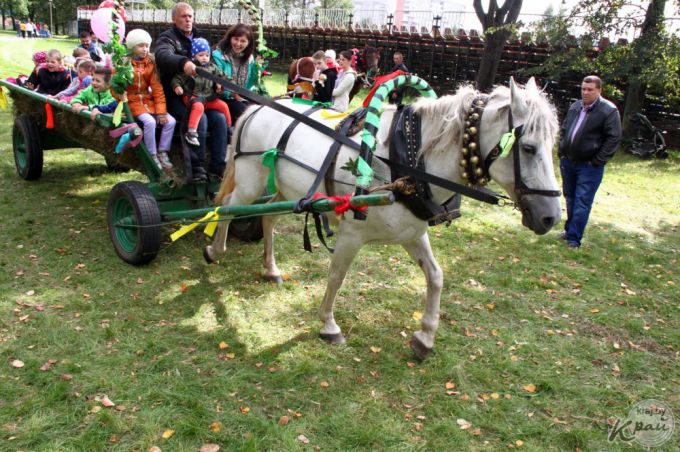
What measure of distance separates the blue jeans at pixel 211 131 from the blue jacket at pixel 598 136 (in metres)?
4.40

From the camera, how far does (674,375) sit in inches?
160

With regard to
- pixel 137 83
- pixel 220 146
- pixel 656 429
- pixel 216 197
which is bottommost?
pixel 656 429

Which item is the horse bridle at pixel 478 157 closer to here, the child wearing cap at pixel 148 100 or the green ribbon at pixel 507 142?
A: the green ribbon at pixel 507 142

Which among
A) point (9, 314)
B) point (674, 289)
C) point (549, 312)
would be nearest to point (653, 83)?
point (674, 289)

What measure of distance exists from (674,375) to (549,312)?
117 centimetres

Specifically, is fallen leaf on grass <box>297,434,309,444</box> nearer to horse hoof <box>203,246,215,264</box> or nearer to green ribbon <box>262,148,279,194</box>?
green ribbon <box>262,148,279,194</box>

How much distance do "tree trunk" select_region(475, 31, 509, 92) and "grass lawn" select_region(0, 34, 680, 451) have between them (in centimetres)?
846

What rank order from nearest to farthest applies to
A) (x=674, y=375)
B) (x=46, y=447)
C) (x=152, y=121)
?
(x=46, y=447) < (x=674, y=375) < (x=152, y=121)

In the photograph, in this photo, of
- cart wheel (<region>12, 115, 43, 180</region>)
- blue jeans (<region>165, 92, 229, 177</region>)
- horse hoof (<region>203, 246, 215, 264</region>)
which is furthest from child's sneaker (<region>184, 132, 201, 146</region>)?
cart wheel (<region>12, 115, 43, 180</region>)

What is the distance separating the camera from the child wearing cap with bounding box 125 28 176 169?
486cm

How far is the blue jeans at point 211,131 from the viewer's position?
197 inches

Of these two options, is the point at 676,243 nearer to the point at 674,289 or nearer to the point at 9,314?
the point at 674,289

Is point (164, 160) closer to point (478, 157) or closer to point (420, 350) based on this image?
point (420, 350)

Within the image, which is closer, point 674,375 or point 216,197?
point 674,375
